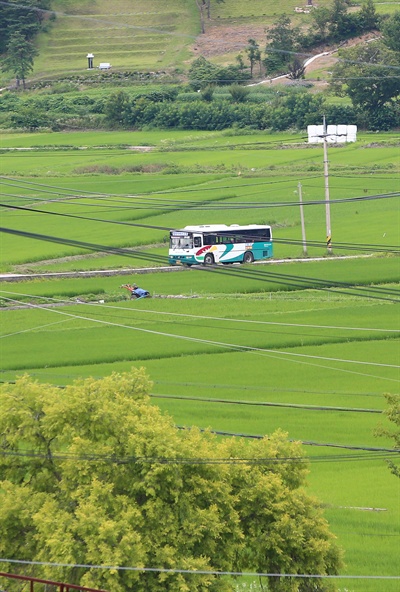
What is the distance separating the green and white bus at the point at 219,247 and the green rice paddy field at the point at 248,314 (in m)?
1.53

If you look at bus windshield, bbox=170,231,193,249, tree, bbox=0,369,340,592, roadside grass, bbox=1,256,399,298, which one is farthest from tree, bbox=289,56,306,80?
tree, bbox=0,369,340,592

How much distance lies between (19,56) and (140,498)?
388 ft

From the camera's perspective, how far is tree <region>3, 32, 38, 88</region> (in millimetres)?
130000

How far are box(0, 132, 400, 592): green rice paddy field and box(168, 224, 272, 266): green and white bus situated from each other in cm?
153

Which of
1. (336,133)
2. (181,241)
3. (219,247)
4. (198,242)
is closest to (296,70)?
(336,133)

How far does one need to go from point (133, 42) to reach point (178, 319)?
104144 millimetres

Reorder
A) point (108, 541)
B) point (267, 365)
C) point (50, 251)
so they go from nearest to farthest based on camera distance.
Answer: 1. point (108, 541)
2. point (267, 365)
3. point (50, 251)

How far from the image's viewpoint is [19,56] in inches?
5162

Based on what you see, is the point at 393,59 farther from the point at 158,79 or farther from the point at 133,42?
the point at 133,42

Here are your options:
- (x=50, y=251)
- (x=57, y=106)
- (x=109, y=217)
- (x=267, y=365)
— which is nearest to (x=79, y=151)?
(x=57, y=106)

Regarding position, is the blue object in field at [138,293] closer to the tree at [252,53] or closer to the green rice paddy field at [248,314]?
the green rice paddy field at [248,314]

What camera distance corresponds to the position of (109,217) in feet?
233

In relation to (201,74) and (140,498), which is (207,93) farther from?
(140,498)

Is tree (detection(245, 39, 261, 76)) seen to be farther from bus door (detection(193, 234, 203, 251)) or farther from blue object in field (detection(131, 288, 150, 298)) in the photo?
blue object in field (detection(131, 288, 150, 298))
